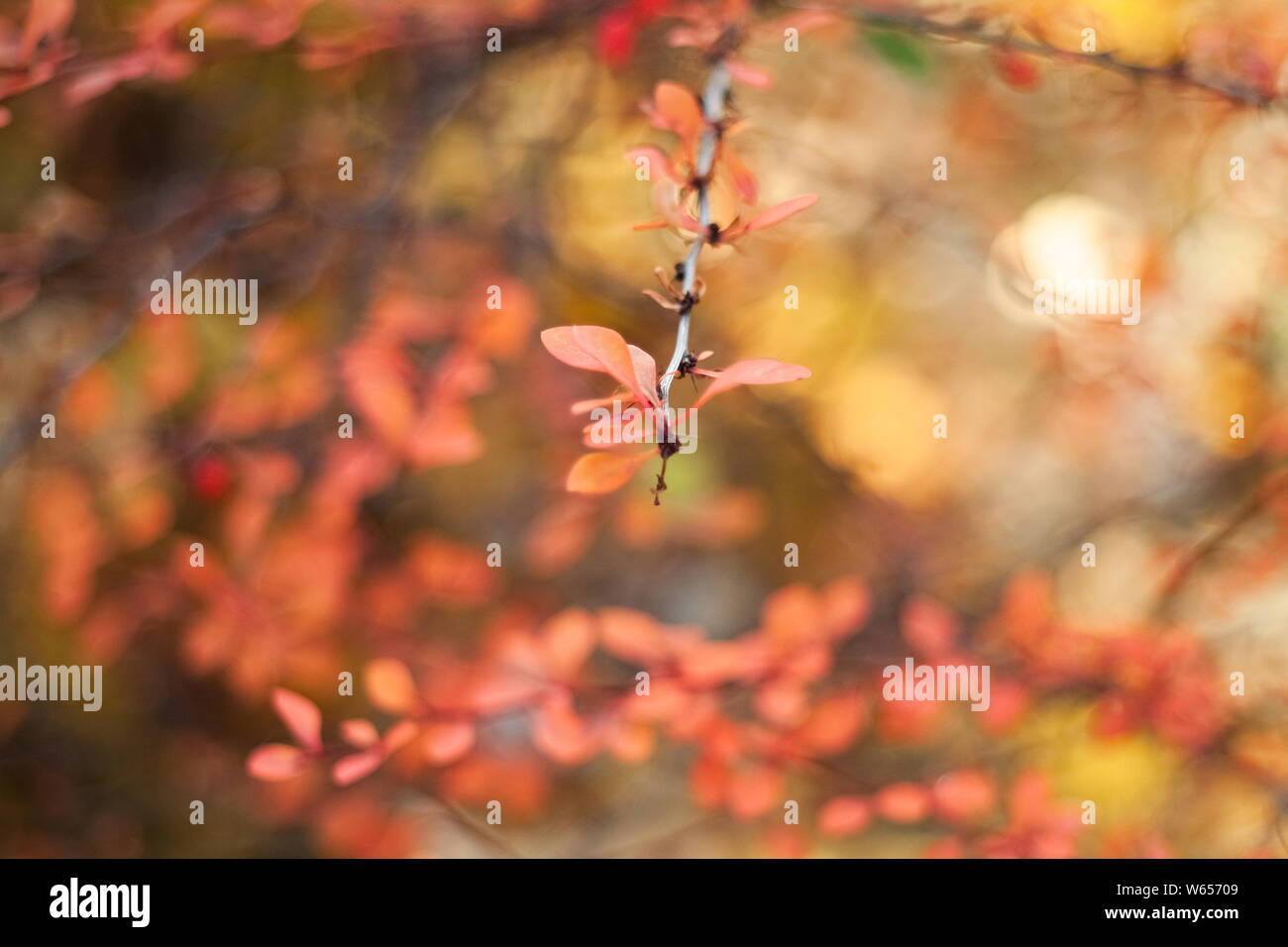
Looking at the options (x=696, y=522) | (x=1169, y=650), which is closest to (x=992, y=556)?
(x=1169, y=650)

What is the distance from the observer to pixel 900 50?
0.77m

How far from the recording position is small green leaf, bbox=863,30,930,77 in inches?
30.5

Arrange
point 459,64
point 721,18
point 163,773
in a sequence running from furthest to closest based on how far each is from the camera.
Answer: point 163,773, point 459,64, point 721,18

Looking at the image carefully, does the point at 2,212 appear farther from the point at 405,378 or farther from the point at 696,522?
the point at 696,522

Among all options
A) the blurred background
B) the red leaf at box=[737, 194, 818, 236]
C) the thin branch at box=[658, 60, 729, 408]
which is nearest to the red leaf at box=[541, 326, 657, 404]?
the thin branch at box=[658, 60, 729, 408]

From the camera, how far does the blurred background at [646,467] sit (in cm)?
86

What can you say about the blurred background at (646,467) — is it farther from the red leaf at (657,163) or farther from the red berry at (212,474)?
the red leaf at (657,163)

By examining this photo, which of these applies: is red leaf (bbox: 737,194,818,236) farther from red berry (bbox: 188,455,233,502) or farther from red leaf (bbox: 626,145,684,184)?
red berry (bbox: 188,455,233,502)

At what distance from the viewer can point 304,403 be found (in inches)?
34.5

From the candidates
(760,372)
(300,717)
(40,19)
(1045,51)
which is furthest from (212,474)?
(1045,51)

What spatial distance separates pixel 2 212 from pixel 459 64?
1.63ft

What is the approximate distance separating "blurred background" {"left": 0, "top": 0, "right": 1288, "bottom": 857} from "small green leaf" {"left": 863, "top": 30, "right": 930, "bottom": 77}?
1.2 inches

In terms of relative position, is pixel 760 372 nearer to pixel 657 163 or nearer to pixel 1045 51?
pixel 657 163

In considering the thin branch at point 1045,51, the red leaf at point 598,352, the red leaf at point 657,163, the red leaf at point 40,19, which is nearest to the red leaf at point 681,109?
the red leaf at point 657,163
